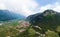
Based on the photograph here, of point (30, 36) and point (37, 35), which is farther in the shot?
point (37, 35)

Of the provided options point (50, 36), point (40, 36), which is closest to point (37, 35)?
point (40, 36)

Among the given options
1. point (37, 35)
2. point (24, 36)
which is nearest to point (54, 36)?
point (37, 35)

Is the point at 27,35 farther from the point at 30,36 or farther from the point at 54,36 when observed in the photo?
the point at 54,36

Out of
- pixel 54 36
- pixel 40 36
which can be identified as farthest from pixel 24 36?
pixel 54 36

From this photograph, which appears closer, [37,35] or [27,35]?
[27,35]

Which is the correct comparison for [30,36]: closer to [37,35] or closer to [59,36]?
[37,35]

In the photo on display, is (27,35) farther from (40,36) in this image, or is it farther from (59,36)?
(59,36)
